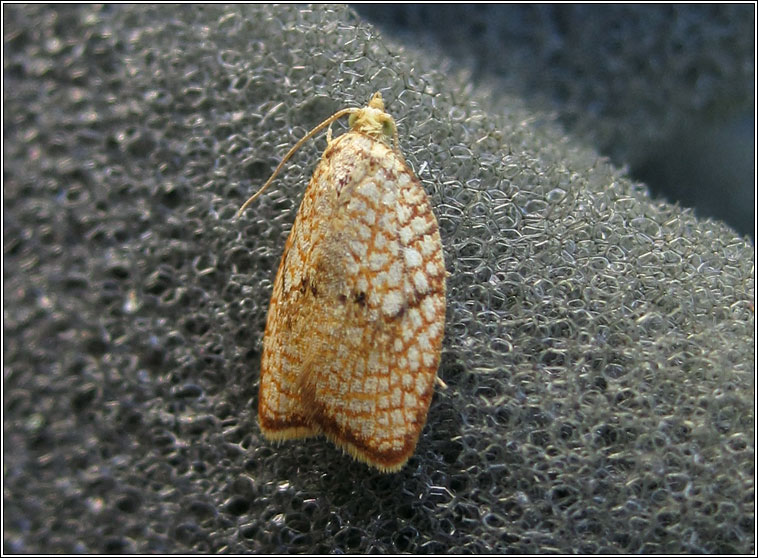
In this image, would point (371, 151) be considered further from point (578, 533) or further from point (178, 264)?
point (578, 533)

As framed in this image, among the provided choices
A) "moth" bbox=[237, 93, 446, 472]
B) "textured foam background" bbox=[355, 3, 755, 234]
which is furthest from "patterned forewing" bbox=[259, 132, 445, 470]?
"textured foam background" bbox=[355, 3, 755, 234]

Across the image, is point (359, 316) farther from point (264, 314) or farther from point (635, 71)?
point (635, 71)

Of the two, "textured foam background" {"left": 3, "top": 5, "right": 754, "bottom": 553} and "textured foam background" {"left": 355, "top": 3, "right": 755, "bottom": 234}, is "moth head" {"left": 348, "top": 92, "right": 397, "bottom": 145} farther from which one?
"textured foam background" {"left": 355, "top": 3, "right": 755, "bottom": 234}

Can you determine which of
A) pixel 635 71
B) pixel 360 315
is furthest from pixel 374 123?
pixel 635 71

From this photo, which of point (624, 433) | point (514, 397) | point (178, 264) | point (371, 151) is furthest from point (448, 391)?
point (178, 264)

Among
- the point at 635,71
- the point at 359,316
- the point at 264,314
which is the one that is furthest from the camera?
the point at 635,71

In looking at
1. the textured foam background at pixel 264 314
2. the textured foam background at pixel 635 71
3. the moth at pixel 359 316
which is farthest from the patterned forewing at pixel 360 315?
the textured foam background at pixel 635 71

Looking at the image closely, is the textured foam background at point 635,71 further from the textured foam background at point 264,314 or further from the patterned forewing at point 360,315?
the patterned forewing at point 360,315
